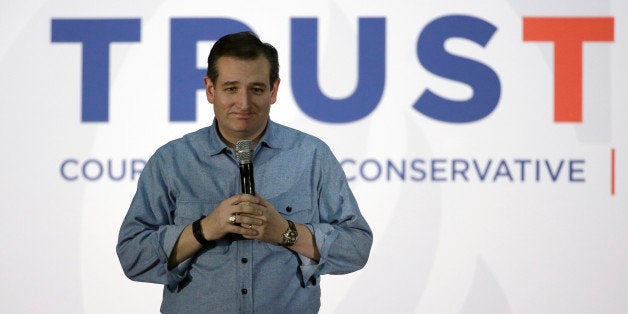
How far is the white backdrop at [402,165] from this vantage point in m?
4.32

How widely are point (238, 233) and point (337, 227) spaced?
354mm

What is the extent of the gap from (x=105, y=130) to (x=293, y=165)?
87.1 inches

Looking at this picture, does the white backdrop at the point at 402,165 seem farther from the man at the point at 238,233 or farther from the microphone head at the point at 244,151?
the microphone head at the point at 244,151

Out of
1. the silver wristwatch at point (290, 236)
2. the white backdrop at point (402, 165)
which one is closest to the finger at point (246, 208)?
the silver wristwatch at point (290, 236)

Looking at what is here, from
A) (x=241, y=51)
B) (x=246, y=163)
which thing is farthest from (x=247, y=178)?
(x=241, y=51)

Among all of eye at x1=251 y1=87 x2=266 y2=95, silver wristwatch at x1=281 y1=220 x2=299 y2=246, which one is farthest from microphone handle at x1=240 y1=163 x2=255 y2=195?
eye at x1=251 y1=87 x2=266 y2=95

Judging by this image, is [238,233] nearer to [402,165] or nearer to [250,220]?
[250,220]

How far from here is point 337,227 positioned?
7.97 feet

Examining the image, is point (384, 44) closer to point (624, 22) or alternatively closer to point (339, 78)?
point (339, 78)

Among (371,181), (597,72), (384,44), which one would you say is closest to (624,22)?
(597,72)

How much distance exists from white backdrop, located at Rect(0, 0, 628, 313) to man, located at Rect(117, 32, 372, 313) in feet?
6.16

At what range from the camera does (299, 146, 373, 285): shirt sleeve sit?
7.79ft

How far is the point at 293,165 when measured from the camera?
2475 mm

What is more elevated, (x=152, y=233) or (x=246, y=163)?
(x=246, y=163)
